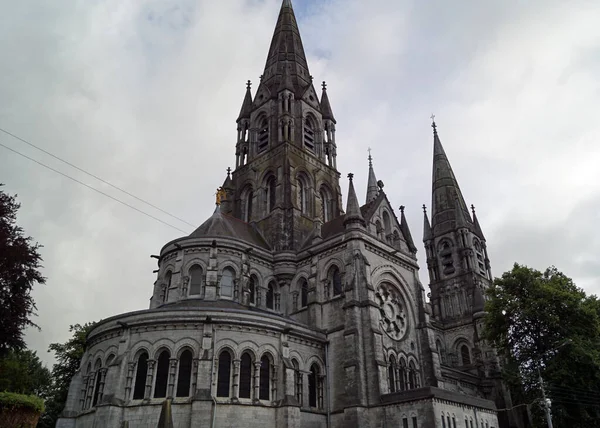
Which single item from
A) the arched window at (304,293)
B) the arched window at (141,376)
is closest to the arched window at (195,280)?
the arched window at (141,376)

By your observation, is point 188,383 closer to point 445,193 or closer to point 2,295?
point 2,295

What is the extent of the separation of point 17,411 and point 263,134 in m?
30.5

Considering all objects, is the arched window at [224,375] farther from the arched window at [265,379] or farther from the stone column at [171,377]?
the stone column at [171,377]

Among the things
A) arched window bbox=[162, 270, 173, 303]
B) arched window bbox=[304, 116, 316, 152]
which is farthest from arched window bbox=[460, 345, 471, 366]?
arched window bbox=[162, 270, 173, 303]

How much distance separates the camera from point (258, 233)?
120ft

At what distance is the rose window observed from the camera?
99.3 feet

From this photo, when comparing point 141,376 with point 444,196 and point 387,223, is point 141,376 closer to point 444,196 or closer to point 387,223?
point 387,223

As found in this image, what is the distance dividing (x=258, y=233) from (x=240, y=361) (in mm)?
13764

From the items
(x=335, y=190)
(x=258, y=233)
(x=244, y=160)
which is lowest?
(x=258, y=233)

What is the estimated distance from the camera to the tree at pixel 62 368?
3672 cm

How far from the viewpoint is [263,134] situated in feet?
140

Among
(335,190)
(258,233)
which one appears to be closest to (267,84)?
(335,190)

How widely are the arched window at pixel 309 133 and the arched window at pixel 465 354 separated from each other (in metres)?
23.3

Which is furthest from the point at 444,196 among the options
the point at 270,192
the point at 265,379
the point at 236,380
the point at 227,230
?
the point at 236,380
